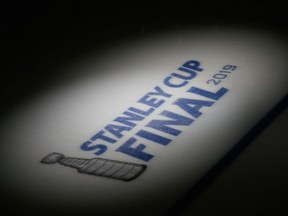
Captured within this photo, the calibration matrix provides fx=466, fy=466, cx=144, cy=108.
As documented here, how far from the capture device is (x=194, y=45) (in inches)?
165

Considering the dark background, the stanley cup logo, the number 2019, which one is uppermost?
the dark background

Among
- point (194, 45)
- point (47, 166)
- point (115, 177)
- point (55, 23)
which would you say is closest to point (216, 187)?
point (115, 177)

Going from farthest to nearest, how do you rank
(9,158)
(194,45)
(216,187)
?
(194,45)
(9,158)
(216,187)

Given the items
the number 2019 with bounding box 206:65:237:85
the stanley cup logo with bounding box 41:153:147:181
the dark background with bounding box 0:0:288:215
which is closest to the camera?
the stanley cup logo with bounding box 41:153:147:181

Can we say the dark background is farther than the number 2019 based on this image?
Yes

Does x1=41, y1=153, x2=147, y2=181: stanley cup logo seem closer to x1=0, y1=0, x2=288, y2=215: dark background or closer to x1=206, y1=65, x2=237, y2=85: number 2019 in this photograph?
x1=0, y1=0, x2=288, y2=215: dark background

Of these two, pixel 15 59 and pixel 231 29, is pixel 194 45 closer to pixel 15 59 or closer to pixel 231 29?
pixel 231 29

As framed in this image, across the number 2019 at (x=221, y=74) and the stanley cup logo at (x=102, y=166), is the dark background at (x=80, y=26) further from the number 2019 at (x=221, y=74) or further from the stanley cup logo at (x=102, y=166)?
the stanley cup logo at (x=102, y=166)

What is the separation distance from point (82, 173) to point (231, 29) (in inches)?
89.2

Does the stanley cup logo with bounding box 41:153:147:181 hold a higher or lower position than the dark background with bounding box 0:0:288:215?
lower

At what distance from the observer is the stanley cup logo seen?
279 cm

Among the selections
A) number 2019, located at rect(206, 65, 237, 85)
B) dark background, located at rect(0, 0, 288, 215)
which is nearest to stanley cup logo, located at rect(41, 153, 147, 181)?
dark background, located at rect(0, 0, 288, 215)

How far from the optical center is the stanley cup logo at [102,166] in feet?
9.17

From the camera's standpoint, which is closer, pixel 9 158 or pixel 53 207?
pixel 53 207
